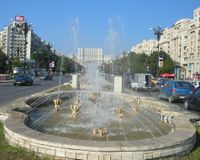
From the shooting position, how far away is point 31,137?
7281 mm

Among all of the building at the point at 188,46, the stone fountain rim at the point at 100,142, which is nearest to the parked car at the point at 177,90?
the stone fountain rim at the point at 100,142

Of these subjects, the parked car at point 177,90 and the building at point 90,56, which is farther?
the building at point 90,56

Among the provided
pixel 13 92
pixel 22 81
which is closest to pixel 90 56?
pixel 22 81

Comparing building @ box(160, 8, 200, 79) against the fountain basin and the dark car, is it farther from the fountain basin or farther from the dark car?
the fountain basin

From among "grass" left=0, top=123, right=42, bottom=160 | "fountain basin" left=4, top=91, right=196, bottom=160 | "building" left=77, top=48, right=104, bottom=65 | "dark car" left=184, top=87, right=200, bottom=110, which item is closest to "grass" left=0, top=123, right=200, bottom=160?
"grass" left=0, top=123, right=42, bottom=160

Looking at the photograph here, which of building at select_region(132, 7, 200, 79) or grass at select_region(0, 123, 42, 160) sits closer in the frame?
grass at select_region(0, 123, 42, 160)

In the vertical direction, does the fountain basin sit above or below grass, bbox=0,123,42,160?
above

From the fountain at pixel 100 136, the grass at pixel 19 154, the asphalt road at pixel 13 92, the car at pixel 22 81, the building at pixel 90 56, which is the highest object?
the building at pixel 90 56

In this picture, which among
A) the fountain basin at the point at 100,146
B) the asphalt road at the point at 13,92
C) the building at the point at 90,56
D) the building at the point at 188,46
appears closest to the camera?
the fountain basin at the point at 100,146

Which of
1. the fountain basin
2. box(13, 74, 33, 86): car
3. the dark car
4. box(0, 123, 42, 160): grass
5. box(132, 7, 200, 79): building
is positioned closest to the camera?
the fountain basin

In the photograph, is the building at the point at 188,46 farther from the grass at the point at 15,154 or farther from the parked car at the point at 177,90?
the grass at the point at 15,154

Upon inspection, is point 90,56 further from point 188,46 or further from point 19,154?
point 19,154

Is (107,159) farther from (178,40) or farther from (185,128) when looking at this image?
(178,40)

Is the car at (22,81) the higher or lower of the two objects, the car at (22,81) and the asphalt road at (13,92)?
the higher
